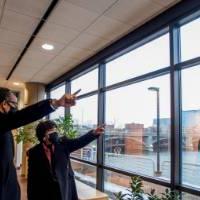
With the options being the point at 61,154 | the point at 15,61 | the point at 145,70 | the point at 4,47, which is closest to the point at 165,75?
the point at 145,70

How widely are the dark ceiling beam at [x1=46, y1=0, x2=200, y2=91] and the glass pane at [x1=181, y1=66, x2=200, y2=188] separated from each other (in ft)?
2.16

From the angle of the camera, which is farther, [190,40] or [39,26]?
[39,26]

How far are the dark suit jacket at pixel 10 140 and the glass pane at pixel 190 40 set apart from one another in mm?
2058

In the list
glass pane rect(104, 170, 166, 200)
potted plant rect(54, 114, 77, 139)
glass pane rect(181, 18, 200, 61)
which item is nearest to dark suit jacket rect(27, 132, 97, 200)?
glass pane rect(104, 170, 166, 200)

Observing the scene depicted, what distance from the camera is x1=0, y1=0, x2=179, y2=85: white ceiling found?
291 cm

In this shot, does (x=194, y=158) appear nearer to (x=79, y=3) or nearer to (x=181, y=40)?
(x=181, y=40)

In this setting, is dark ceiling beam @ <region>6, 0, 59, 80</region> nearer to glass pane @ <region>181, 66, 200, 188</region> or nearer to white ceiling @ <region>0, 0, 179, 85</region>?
white ceiling @ <region>0, 0, 179, 85</region>

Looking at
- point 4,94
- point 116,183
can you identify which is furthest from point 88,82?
point 4,94

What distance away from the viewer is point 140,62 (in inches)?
144

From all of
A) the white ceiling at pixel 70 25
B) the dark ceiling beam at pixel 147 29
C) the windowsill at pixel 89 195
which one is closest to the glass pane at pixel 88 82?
the dark ceiling beam at pixel 147 29

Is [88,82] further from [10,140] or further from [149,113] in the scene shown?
[10,140]

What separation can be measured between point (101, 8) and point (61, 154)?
174 cm

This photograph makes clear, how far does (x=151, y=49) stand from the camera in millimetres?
3508

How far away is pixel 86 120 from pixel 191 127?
275 cm
